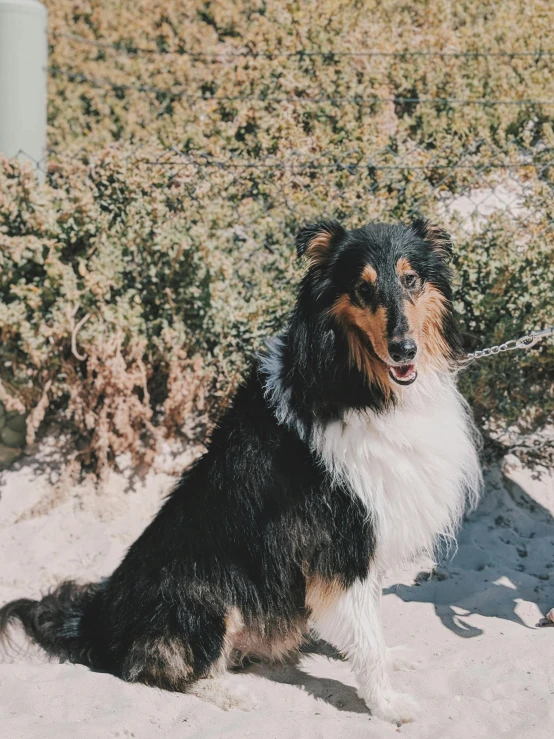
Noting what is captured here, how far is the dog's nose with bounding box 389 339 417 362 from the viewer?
9.84 ft

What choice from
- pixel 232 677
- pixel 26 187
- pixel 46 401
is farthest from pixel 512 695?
pixel 26 187

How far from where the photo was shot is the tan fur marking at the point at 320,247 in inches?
129

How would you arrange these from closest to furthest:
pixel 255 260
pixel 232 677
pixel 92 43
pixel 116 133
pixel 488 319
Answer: pixel 232 677 < pixel 488 319 < pixel 255 260 < pixel 116 133 < pixel 92 43

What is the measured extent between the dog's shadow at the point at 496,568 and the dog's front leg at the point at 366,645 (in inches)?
27.7

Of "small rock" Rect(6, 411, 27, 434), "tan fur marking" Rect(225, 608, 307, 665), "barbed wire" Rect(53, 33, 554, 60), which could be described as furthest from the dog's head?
"barbed wire" Rect(53, 33, 554, 60)

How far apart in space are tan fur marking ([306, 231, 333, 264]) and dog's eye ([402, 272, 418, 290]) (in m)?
0.33

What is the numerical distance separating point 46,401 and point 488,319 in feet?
8.56

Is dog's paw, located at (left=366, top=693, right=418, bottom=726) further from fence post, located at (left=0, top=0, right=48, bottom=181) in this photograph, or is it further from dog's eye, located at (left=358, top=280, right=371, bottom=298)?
fence post, located at (left=0, top=0, right=48, bottom=181)

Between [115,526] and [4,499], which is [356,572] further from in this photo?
[4,499]

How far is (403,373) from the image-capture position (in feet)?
10.3

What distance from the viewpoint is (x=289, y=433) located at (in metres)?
3.35

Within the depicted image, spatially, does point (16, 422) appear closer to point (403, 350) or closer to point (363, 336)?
point (363, 336)

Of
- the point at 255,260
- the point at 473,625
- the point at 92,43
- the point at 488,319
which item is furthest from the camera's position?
the point at 92,43

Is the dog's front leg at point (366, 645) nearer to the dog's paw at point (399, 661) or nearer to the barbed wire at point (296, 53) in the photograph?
the dog's paw at point (399, 661)
